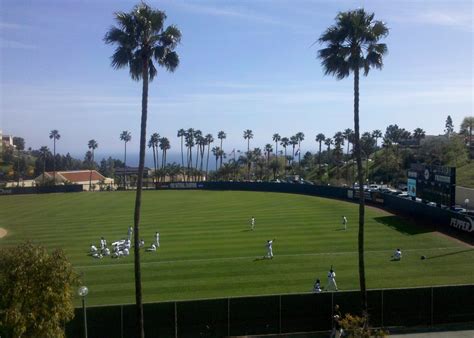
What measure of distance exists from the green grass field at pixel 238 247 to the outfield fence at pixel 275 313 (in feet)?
17.5

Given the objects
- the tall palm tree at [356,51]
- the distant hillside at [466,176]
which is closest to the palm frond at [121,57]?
the tall palm tree at [356,51]

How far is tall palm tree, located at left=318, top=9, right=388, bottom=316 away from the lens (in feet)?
73.2

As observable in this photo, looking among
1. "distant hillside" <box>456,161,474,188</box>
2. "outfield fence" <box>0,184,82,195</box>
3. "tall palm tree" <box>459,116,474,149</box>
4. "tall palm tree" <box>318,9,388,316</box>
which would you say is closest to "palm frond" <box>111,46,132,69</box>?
"tall palm tree" <box>318,9,388,316</box>

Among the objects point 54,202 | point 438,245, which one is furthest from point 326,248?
point 54,202

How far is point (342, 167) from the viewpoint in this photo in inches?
5659

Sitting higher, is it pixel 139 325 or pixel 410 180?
pixel 410 180

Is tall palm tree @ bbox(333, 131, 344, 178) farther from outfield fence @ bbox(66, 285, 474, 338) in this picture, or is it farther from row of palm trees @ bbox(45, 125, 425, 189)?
outfield fence @ bbox(66, 285, 474, 338)

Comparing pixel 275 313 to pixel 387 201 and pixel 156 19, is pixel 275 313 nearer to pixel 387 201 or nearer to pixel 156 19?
pixel 156 19

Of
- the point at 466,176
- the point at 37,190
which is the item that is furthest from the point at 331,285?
the point at 37,190

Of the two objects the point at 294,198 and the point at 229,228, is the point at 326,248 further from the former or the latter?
the point at 294,198

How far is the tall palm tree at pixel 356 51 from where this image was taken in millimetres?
22297

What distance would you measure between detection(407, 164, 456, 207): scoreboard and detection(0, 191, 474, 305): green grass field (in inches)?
169

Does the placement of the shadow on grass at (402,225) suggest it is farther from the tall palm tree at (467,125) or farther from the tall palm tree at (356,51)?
the tall palm tree at (467,125)

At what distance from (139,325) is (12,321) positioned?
18.0 ft
